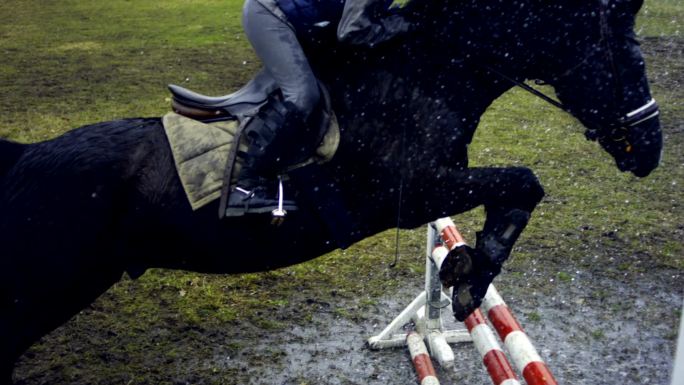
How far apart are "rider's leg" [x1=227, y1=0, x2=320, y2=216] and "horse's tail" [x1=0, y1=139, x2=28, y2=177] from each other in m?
0.88

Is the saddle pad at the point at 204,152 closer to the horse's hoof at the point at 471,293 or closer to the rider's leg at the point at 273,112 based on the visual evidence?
the rider's leg at the point at 273,112

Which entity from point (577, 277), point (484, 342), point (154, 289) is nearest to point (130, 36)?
point (154, 289)

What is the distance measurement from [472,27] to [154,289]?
9.62ft

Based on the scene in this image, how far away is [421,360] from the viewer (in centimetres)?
385

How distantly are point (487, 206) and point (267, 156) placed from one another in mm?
868

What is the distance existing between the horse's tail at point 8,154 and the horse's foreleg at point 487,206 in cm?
153

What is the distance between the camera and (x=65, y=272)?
110 inches

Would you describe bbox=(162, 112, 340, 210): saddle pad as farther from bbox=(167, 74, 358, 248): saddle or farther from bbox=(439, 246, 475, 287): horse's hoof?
bbox=(439, 246, 475, 287): horse's hoof

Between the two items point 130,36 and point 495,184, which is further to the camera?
point 130,36

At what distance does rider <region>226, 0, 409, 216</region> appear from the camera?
8.98 ft

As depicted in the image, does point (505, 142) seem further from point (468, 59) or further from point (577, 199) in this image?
point (468, 59)

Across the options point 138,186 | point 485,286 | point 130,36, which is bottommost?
point 130,36

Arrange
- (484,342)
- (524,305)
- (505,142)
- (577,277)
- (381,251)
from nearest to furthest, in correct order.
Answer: (484,342)
(524,305)
(577,277)
(381,251)
(505,142)

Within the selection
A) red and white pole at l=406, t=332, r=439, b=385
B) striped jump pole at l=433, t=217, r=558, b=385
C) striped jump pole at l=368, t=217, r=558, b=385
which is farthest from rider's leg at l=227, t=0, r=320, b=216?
red and white pole at l=406, t=332, r=439, b=385
